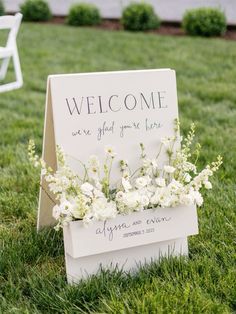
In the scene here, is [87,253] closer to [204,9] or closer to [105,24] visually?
[204,9]

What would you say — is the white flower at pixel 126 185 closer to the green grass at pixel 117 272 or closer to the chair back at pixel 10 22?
the green grass at pixel 117 272

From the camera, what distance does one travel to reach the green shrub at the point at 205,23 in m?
9.29

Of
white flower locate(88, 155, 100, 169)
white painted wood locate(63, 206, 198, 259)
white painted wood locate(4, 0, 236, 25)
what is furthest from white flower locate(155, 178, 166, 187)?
white painted wood locate(4, 0, 236, 25)

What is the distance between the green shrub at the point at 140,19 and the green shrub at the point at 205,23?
79cm

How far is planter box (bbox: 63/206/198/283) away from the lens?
6.78 feet

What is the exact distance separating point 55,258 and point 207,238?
2.17 feet

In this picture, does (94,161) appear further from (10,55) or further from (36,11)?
(36,11)

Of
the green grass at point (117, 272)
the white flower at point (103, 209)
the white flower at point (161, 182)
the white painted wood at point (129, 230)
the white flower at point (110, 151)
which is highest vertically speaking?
the white flower at point (110, 151)

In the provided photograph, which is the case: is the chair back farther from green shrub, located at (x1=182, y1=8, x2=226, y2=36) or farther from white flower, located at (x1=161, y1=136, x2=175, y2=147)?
green shrub, located at (x1=182, y1=8, x2=226, y2=36)

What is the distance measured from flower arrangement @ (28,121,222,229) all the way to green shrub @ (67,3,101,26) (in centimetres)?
906

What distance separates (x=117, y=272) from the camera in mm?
2166

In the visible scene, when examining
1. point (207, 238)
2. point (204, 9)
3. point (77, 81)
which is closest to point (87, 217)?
point (77, 81)

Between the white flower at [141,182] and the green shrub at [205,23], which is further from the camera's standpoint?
the green shrub at [205,23]

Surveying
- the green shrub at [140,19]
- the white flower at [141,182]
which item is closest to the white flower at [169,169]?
the white flower at [141,182]
